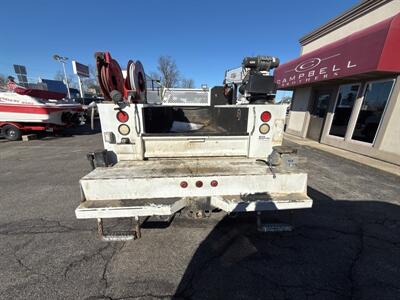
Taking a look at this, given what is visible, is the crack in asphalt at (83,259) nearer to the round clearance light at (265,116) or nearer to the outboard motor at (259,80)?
the round clearance light at (265,116)

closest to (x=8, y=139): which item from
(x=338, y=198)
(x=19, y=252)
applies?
(x=19, y=252)

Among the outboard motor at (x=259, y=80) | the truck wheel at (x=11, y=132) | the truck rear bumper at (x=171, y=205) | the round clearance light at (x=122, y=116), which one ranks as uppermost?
the outboard motor at (x=259, y=80)

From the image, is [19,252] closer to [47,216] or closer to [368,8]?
[47,216]

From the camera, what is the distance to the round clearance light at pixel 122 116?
2.53 metres

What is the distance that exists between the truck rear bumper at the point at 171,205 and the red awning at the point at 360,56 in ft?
21.7

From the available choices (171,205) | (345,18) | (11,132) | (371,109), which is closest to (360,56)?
(371,109)

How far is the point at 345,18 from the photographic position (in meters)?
8.55

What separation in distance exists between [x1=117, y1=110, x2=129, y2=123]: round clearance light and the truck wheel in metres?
11.4

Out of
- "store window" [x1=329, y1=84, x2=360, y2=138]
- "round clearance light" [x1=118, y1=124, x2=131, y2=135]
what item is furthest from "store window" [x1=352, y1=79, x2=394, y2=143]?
"round clearance light" [x1=118, y1=124, x2=131, y2=135]

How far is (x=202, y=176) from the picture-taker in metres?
2.15

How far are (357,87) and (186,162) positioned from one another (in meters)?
9.01

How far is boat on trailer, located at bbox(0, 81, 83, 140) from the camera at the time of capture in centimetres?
972

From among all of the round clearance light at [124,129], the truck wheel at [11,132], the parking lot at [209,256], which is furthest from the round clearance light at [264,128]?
the truck wheel at [11,132]

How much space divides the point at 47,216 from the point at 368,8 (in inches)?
467
